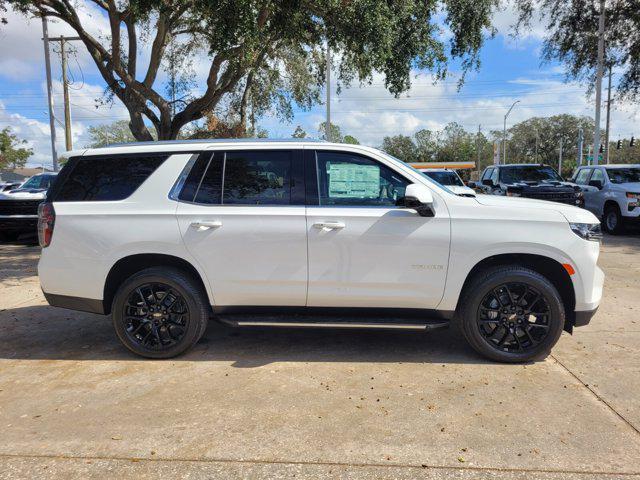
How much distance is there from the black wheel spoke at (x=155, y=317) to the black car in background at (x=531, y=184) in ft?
35.0

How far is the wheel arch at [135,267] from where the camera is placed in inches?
178

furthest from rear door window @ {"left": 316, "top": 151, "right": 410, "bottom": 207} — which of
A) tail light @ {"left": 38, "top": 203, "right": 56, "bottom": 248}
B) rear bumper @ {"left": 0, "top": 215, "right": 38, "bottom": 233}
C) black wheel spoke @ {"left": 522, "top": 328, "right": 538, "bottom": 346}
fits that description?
rear bumper @ {"left": 0, "top": 215, "right": 38, "bottom": 233}

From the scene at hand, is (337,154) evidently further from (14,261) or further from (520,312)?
(14,261)

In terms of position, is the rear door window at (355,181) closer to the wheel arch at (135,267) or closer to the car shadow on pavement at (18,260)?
the wheel arch at (135,267)

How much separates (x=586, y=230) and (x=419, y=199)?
147 cm

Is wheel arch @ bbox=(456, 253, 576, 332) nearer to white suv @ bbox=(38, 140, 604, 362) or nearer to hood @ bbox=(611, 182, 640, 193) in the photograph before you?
white suv @ bbox=(38, 140, 604, 362)

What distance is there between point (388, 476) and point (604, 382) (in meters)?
2.28

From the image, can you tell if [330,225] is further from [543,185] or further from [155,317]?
[543,185]

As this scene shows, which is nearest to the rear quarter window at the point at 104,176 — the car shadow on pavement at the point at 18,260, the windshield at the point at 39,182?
the car shadow on pavement at the point at 18,260

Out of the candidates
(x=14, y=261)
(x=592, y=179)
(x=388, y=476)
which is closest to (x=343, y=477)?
(x=388, y=476)

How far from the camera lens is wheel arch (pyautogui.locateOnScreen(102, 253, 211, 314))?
4.52m

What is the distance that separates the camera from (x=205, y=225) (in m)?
4.37

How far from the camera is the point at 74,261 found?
4.52 meters

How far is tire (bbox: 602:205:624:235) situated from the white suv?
33.2 feet
